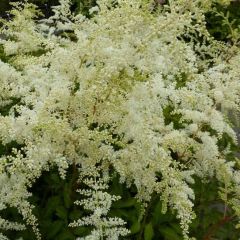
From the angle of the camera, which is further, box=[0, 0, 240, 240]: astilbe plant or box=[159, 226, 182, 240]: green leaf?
box=[159, 226, 182, 240]: green leaf

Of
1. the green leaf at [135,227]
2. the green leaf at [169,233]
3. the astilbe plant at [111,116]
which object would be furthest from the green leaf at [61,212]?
the green leaf at [169,233]

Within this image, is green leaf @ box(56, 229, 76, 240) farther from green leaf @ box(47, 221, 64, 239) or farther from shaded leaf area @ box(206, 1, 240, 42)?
shaded leaf area @ box(206, 1, 240, 42)

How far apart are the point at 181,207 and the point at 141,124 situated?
59 cm

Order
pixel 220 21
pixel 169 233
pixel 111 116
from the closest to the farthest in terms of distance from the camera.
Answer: pixel 111 116
pixel 169 233
pixel 220 21

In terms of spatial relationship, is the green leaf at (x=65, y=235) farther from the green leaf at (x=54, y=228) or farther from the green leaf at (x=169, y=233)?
the green leaf at (x=169, y=233)

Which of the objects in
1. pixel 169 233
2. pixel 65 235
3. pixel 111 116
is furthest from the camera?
pixel 169 233

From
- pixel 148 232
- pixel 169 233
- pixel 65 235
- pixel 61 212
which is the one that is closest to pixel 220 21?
pixel 169 233

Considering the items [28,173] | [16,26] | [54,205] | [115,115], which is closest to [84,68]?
[115,115]

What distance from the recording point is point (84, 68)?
3.14 meters

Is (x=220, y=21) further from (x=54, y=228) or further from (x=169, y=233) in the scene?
(x=54, y=228)

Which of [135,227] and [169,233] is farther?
[169,233]

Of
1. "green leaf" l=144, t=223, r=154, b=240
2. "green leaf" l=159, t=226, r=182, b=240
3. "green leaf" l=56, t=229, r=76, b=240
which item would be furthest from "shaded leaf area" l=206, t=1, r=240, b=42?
"green leaf" l=56, t=229, r=76, b=240

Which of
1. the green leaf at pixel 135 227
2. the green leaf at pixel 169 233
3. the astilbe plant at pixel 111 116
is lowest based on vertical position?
the green leaf at pixel 169 233

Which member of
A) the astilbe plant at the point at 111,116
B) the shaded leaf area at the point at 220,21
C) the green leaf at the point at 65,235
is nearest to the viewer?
the astilbe plant at the point at 111,116
